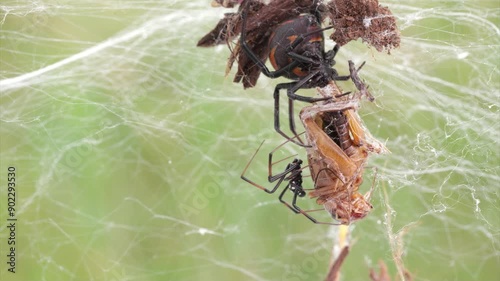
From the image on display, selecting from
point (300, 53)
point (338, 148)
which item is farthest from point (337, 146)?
point (300, 53)

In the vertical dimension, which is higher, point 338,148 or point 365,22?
point 365,22

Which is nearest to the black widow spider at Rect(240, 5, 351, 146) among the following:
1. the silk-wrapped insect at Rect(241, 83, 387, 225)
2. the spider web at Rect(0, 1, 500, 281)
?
the silk-wrapped insect at Rect(241, 83, 387, 225)

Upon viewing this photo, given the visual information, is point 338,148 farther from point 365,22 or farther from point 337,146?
point 365,22

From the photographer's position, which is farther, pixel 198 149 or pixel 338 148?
pixel 198 149

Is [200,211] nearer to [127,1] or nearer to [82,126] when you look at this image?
[82,126]

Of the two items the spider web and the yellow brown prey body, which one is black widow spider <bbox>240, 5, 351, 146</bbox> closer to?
the yellow brown prey body

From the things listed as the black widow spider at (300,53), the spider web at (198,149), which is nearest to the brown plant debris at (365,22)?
the black widow spider at (300,53)

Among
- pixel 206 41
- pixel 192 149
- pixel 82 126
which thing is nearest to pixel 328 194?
pixel 206 41

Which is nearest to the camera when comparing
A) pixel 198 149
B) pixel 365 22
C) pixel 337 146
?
Result: pixel 365 22
